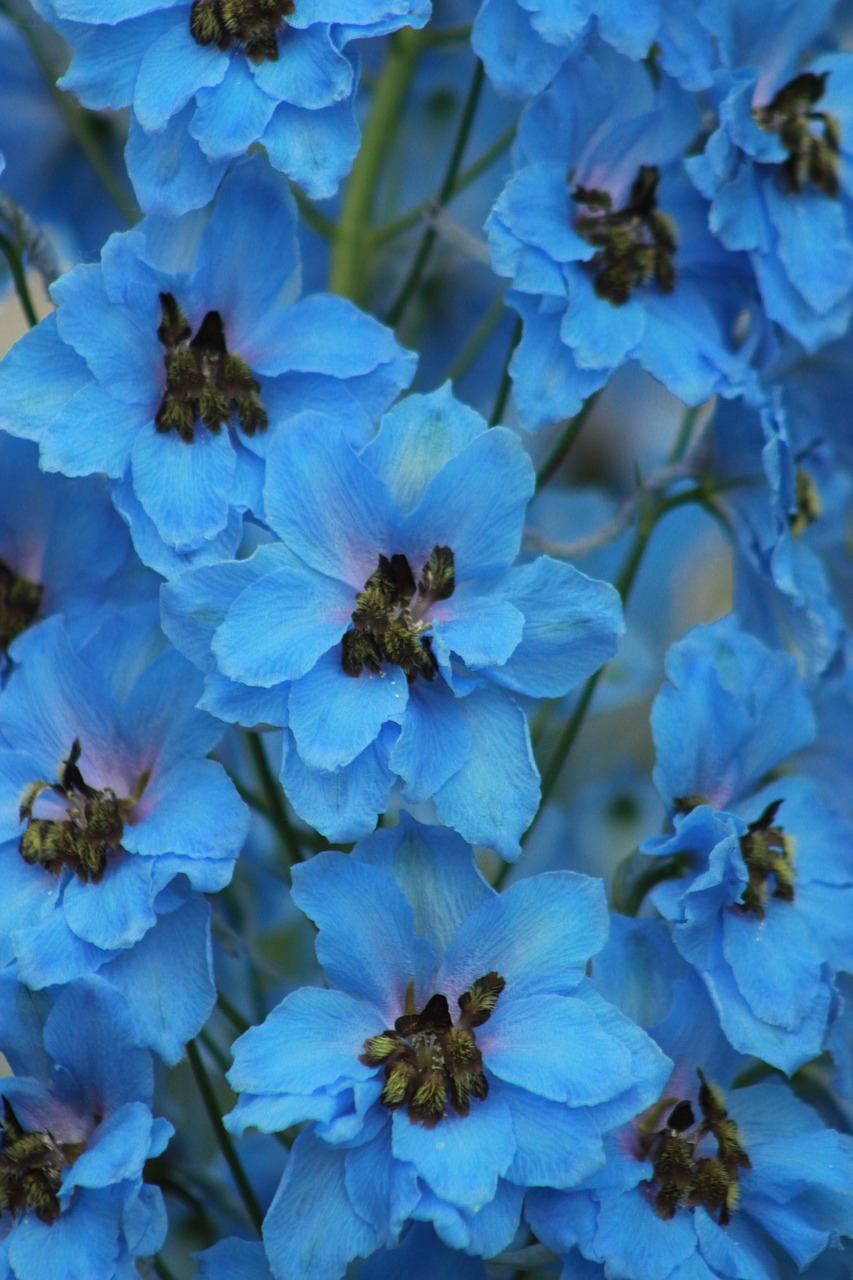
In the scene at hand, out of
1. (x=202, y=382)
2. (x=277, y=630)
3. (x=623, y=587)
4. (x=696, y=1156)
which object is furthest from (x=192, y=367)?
(x=696, y=1156)

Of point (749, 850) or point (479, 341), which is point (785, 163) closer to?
point (479, 341)

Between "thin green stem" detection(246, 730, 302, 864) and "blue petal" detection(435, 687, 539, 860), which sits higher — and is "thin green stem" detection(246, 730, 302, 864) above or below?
below

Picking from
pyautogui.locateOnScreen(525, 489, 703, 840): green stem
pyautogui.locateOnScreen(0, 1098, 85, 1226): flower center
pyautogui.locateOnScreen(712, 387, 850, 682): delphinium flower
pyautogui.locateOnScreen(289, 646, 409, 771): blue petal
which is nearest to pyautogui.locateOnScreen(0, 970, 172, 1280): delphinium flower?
pyautogui.locateOnScreen(0, 1098, 85, 1226): flower center

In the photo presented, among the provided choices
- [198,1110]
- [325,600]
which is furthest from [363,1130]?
[198,1110]

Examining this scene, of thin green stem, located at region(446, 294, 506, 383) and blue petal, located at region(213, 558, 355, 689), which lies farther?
thin green stem, located at region(446, 294, 506, 383)

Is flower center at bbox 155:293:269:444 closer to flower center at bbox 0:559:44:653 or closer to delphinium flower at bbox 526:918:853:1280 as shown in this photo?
flower center at bbox 0:559:44:653

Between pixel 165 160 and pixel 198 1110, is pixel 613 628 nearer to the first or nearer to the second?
pixel 165 160
